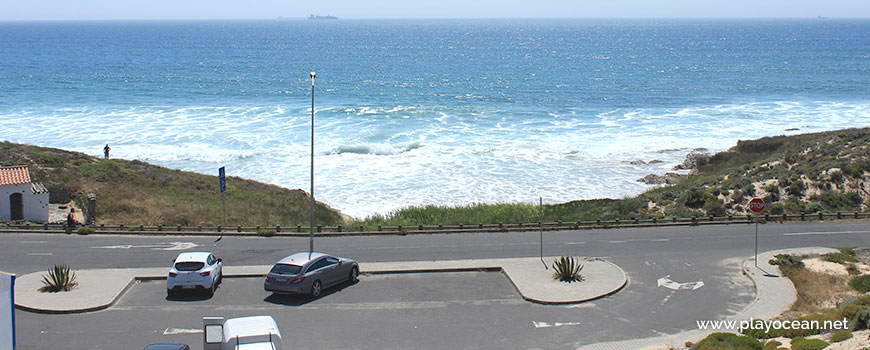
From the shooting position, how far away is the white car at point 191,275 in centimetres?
2150

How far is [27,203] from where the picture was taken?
33.4 m

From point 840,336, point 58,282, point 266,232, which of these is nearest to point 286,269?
point 58,282

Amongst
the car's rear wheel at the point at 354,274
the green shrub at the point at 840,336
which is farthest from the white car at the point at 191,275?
the green shrub at the point at 840,336

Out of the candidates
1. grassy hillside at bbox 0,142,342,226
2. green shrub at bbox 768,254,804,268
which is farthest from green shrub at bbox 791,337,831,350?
grassy hillside at bbox 0,142,342,226

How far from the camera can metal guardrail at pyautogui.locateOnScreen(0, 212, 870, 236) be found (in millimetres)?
30734

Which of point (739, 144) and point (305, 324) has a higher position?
point (739, 144)

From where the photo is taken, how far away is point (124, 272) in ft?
79.6

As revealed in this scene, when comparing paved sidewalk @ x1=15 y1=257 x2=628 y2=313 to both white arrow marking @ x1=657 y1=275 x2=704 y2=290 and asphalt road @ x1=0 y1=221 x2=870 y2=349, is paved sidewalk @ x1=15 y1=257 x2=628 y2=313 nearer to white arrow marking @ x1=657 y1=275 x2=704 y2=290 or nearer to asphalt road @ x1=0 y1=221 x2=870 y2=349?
asphalt road @ x1=0 y1=221 x2=870 y2=349

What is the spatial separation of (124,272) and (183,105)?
213 ft

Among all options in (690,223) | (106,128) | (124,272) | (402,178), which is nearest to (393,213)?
(402,178)

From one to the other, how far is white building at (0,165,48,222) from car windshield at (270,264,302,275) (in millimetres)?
17301

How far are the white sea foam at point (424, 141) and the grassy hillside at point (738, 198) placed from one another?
748cm

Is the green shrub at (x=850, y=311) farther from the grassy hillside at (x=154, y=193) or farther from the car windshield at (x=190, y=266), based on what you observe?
the grassy hillside at (x=154, y=193)

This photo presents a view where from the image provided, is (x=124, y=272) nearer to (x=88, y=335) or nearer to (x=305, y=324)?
(x=88, y=335)
